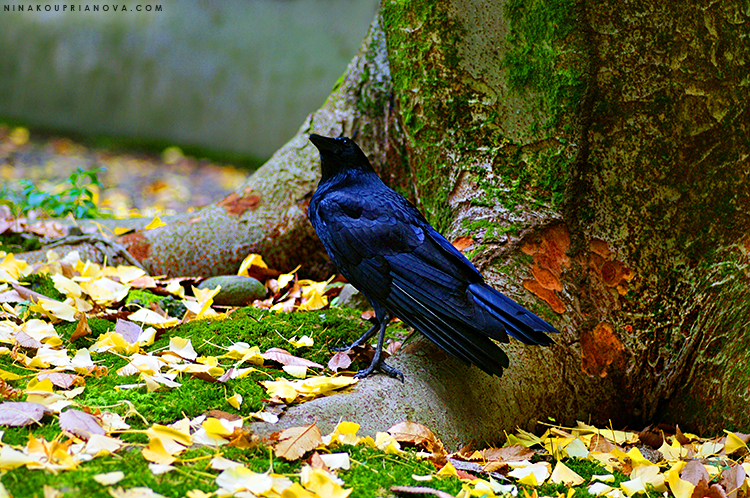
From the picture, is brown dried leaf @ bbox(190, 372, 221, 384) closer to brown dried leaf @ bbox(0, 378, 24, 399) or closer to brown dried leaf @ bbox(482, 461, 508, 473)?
brown dried leaf @ bbox(0, 378, 24, 399)

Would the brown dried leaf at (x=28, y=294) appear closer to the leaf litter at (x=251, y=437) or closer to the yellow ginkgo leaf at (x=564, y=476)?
the leaf litter at (x=251, y=437)

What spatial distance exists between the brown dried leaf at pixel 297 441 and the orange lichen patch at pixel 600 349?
4.13ft

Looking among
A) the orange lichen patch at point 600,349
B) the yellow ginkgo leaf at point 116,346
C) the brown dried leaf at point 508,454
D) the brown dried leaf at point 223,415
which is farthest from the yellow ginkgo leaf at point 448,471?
the yellow ginkgo leaf at point 116,346

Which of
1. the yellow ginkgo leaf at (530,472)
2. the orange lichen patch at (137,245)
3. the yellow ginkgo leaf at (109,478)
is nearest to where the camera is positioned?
the yellow ginkgo leaf at (109,478)

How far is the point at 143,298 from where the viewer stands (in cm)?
288

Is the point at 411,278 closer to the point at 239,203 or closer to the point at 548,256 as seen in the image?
the point at 548,256

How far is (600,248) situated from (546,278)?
10.0 inches

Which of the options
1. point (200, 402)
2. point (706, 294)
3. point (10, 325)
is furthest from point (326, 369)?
point (706, 294)

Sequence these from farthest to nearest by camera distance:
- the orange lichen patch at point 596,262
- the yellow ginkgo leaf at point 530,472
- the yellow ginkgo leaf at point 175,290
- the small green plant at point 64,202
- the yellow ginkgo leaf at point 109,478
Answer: the small green plant at point 64,202, the yellow ginkgo leaf at point 175,290, the orange lichen patch at point 596,262, the yellow ginkgo leaf at point 530,472, the yellow ginkgo leaf at point 109,478

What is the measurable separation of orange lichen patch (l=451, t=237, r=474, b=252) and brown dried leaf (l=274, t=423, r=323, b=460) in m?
1.09

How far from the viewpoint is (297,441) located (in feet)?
5.65

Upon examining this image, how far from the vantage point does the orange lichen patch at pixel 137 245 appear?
371cm

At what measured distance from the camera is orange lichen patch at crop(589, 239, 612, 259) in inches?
99.3

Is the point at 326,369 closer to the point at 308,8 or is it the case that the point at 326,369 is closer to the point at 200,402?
the point at 200,402
